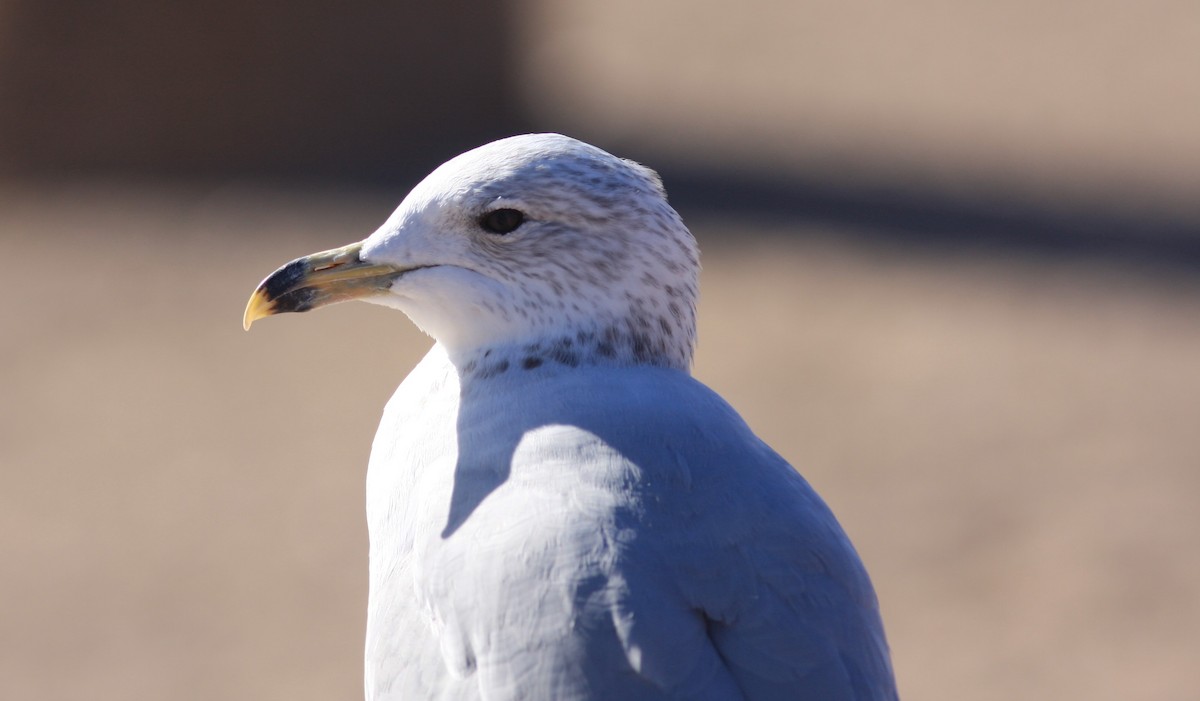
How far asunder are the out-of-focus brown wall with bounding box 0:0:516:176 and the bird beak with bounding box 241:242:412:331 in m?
5.95

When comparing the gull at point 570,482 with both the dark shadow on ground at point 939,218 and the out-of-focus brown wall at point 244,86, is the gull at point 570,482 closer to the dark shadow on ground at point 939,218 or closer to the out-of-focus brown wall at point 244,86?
the dark shadow on ground at point 939,218

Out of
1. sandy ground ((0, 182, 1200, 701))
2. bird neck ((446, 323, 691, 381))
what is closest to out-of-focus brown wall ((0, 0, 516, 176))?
sandy ground ((0, 182, 1200, 701))

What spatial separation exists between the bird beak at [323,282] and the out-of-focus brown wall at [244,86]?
595cm

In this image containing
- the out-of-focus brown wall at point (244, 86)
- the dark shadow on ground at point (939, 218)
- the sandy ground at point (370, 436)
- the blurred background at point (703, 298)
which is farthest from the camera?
the out-of-focus brown wall at point (244, 86)

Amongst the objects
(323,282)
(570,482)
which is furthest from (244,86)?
(570,482)

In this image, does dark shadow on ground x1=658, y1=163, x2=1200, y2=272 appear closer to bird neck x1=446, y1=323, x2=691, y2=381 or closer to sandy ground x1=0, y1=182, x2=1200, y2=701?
sandy ground x1=0, y1=182, x2=1200, y2=701

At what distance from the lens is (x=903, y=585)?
5441mm

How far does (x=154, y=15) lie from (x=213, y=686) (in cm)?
542

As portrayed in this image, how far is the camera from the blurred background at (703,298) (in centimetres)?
540

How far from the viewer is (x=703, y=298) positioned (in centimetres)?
727

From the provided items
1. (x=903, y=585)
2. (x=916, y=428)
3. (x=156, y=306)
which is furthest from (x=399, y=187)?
(x=903, y=585)

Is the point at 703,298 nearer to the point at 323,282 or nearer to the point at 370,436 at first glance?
the point at 370,436

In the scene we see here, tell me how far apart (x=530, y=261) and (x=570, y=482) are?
17.0 inches

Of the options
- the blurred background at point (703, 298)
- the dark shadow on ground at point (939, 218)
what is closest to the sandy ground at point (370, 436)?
the blurred background at point (703, 298)
